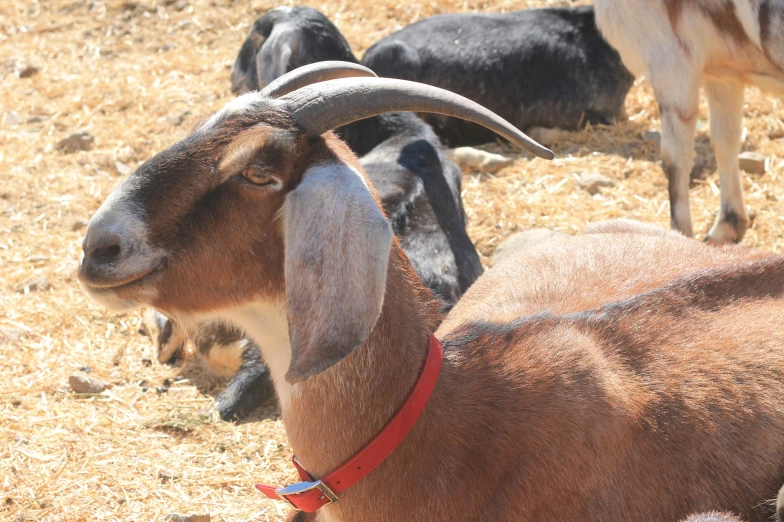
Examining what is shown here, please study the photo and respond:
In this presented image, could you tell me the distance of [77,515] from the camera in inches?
162

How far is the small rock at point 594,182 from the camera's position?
23.2ft

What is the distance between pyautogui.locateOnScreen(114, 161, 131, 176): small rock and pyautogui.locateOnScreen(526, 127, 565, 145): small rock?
3.44 meters

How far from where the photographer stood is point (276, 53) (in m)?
7.26

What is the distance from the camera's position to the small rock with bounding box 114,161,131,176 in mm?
7816

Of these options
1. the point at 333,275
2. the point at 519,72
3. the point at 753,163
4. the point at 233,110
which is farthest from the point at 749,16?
the point at 333,275

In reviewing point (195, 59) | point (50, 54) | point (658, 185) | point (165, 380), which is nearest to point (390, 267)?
point (165, 380)

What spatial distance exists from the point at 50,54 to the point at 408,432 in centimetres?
886

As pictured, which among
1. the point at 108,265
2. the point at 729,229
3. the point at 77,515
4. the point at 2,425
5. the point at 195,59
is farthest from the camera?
the point at 195,59

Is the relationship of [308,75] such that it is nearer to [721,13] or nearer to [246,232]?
[246,232]

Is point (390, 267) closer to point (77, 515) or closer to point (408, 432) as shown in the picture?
point (408, 432)

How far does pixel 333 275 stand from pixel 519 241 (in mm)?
3827

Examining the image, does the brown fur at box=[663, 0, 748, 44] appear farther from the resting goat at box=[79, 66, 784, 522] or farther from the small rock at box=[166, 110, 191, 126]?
the small rock at box=[166, 110, 191, 126]

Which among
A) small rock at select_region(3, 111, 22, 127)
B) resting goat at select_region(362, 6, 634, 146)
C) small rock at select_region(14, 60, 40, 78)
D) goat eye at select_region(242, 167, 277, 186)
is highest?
goat eye at select_region(242, 167, 277, 186)

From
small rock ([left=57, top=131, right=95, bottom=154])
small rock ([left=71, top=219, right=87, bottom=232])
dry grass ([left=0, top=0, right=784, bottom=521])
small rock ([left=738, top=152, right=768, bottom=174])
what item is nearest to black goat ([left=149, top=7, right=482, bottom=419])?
dry grass ([left=0, top=0, right=784, bottom=521])
